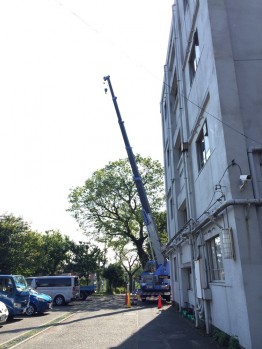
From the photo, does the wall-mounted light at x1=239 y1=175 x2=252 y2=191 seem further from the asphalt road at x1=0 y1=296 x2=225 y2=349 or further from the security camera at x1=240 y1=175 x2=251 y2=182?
the asphalt road at x1=0 y1=296 x2=225 y2=349

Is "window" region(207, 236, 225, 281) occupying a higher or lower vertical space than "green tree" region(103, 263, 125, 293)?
lower

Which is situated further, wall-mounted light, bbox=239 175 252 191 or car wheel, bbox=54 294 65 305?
car wheel, bbox=54 294 65 305

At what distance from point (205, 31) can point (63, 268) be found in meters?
46.1

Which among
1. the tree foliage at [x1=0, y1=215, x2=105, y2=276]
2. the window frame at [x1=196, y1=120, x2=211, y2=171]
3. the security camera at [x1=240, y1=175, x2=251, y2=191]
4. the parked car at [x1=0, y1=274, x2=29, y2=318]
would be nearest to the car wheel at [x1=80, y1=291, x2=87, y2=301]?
the tree foliage at [x1=0, y1=215, x2=105, y2=276]

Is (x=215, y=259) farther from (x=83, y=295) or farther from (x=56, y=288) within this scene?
(x=83, y=295)

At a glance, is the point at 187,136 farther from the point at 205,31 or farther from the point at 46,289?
the point at 46,289

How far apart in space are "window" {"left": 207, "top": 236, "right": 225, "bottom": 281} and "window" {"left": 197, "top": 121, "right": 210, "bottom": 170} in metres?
2.81

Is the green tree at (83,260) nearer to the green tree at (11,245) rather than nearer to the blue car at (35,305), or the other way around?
the green tree at (11,245)

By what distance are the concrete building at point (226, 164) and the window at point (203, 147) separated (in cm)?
4

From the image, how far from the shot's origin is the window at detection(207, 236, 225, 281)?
10358 mm

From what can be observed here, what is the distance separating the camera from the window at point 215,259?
10358 mm

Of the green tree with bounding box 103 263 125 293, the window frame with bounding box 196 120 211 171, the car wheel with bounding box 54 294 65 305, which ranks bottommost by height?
the car wheel with bounding box 54 294 65 305

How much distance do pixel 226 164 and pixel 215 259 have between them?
374 cm

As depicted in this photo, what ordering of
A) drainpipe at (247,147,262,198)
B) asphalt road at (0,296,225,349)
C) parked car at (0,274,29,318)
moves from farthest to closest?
parked car at (0,274,29,318) < asphalt road at (0,296,225,349) < drainpipe at (247,147,262,198)
